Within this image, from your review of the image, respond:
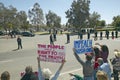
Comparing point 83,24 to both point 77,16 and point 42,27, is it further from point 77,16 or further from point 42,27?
point 42,27

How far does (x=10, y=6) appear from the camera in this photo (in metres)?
114

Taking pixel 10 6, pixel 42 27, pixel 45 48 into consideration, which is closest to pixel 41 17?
pixel 42 27

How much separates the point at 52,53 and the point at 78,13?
10348cm

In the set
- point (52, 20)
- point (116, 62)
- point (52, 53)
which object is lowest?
point (116, 62)

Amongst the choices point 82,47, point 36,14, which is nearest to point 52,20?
point 36,14

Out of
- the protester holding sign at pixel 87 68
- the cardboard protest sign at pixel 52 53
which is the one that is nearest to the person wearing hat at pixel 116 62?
the protester holding sign at pixel 87 68

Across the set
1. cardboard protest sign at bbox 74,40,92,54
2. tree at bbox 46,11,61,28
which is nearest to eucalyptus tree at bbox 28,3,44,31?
tree at bbox 46,11,61,28

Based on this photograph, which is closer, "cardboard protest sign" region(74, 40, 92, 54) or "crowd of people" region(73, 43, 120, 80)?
"crowd of people" region(73, 43, 120, 80)

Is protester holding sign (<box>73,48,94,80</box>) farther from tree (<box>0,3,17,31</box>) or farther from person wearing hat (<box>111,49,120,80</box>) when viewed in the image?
tree (<box>0,3,17,31</box>)

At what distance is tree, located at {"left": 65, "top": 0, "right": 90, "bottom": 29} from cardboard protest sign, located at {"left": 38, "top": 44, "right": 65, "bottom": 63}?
Result: 336 ft

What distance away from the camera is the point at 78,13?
4432 inches

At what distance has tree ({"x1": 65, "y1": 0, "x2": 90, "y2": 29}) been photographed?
113 metres

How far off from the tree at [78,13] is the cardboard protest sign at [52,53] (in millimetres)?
102514

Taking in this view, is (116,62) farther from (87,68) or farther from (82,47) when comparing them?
(87,68)
